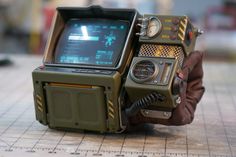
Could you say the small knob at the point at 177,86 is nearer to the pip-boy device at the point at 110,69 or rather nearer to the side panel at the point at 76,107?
the pip-boy device at the point at 110,69

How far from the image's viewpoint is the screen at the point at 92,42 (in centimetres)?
266

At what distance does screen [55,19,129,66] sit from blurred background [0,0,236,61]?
4190 millimetres

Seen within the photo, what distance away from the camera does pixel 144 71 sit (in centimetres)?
252

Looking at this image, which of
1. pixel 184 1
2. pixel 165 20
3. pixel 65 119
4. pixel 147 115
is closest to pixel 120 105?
pixel 147 115

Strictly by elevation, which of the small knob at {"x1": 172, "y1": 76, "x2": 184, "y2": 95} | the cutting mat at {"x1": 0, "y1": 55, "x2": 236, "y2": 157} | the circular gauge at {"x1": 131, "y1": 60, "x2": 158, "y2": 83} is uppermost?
the circular gauge at {"x1": 131, "y1": 60, "x2": 158, "y2": 83}

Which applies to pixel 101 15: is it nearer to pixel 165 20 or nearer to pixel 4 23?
pixel 165 20

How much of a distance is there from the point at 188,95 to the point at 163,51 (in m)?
0.40

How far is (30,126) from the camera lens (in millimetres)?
2932

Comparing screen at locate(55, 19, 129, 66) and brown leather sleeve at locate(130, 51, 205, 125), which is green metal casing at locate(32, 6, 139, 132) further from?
brown leather sleeve at locate(130, 51, 205, 125)

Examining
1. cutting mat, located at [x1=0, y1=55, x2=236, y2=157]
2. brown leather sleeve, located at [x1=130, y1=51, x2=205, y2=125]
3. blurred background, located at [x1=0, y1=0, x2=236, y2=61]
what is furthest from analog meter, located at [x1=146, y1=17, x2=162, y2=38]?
blurred background, located at [x1=0, y1=0, x2=236, y2=61]

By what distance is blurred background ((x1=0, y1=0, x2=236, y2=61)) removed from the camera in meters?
7.23

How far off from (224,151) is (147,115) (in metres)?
0.43

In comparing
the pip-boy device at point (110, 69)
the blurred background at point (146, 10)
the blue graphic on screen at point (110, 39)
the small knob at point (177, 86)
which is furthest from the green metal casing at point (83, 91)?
the blurred background at point (146, 10)

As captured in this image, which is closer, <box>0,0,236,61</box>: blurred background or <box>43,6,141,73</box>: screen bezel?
<box>43,6,141,73</box>: screen bezel
